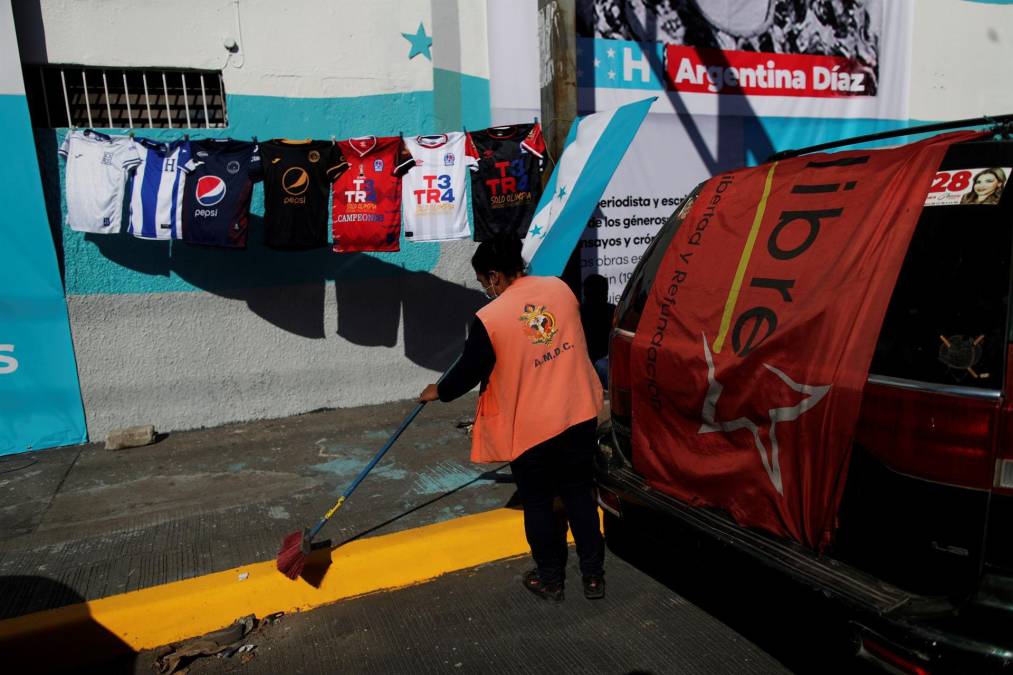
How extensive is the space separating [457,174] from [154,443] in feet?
10.6

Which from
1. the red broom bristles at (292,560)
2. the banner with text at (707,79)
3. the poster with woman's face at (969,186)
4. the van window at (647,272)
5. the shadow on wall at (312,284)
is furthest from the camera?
the banner with text at (707,79)

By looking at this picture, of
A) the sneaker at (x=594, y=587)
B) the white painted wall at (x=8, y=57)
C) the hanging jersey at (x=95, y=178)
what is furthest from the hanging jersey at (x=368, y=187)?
the sneaker at (x=594, y=587)

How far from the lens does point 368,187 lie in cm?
506

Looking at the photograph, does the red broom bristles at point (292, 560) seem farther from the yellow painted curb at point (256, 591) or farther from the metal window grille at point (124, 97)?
the metal window grille at point (124, 97)

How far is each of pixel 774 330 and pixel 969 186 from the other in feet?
2.35

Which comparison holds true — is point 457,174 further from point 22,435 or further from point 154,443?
point 22,435

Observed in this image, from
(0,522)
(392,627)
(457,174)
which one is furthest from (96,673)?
(457,174)

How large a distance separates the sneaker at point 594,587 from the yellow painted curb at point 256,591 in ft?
1.90

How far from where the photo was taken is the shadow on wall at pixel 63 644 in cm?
287

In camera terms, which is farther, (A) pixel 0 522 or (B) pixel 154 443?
(B) pixel 154 443

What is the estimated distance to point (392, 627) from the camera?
309 cm

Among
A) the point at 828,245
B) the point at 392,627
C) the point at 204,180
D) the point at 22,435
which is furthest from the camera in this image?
the point at 22,435

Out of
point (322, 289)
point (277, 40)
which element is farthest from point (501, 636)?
point (277, 40)

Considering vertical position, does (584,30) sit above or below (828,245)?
above
